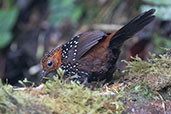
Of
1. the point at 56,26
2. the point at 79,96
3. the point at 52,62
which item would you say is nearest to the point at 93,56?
the point at 52,62

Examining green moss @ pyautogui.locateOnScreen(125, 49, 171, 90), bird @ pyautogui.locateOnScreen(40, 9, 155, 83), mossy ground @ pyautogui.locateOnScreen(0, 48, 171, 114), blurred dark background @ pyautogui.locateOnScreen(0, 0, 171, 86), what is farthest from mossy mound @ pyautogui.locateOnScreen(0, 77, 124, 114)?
blurred dark background @ pyautogui.locateOnScreen(0, 0, 171, 86)

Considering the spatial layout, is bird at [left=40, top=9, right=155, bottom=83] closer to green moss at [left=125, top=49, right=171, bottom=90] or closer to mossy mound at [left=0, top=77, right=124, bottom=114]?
green moss at [left=125, top=49, right=171, bottom=90]

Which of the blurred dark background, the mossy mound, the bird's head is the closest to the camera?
the mossy mound

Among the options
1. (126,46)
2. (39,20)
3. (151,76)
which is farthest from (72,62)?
(39,20)

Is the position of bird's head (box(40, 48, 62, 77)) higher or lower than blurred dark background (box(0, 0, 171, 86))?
lower

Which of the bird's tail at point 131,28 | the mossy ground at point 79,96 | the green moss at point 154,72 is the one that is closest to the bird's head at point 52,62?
the bird's tail at point 131,28

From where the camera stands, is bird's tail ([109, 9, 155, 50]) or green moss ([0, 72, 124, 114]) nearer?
green moss ([0, 72, 124, 114])

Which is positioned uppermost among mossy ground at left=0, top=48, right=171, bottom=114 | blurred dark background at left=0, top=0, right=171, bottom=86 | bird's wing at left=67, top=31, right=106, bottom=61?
blurred dark background at left=0, top=0, right=171, bottom=86

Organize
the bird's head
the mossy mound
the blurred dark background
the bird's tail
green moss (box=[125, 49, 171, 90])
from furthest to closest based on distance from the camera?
the blurred dark background → the bird's head → the bird's tail → green moss (box=[125, 49, 171, 90]) → the mossy mound

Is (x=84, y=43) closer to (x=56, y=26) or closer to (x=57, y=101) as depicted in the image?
(x=57, y=101)
